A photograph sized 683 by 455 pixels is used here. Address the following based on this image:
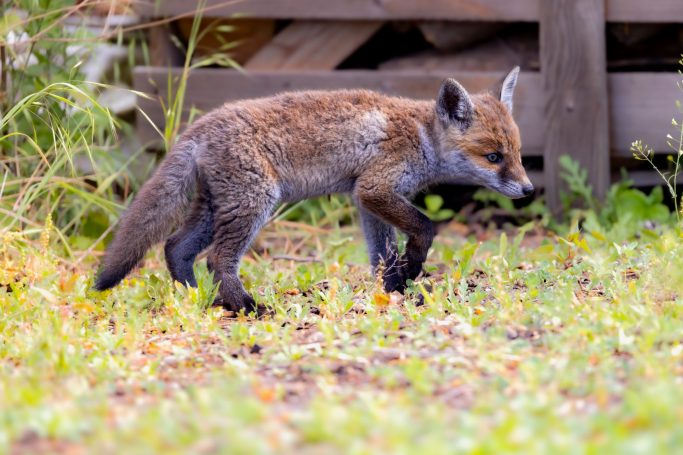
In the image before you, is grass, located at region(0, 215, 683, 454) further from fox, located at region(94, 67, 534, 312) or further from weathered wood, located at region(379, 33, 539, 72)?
weathered wood, located at region(379, 33, 539, 72)

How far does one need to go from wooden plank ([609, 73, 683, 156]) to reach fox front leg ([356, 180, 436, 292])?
281 centimetres

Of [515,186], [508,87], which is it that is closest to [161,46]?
[508,87]

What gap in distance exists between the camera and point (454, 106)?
5918 mm

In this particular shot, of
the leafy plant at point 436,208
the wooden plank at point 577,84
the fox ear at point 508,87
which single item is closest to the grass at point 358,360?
the fox ear at point 508,87

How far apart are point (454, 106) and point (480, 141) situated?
28 centimetres

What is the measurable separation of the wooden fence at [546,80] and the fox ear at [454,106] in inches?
73.5

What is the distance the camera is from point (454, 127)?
5945 millimetres

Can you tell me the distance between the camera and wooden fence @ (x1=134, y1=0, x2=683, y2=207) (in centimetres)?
758

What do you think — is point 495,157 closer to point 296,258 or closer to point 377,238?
point 377,238

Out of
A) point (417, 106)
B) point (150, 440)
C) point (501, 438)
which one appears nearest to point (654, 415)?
point (501, 438)

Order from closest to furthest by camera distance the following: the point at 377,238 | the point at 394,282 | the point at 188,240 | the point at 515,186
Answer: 1. the point at 188,240
2. the point at 394,282
3. the point at 515,186
4. the point at 377,238

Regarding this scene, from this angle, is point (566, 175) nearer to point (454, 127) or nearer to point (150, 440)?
point (454, 127)

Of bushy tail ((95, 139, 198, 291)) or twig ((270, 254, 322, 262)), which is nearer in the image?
bushy tail ((95, 139, 198, 291))

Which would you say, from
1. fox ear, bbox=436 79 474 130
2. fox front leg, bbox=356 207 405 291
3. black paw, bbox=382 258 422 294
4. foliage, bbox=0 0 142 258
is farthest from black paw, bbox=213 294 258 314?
fox ear, bbox=436 79 474 130
